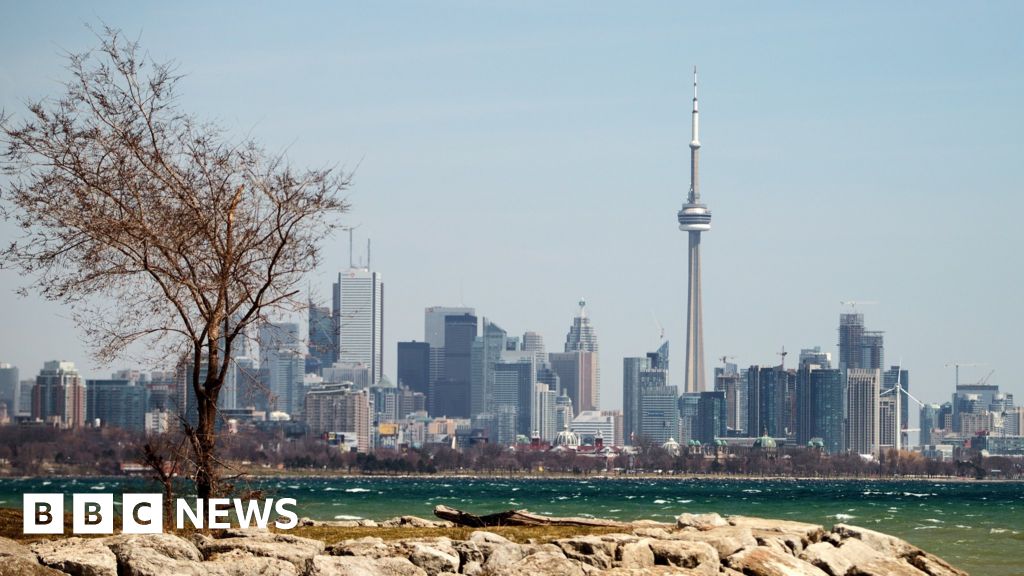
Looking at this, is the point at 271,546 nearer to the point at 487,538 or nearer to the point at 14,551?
the point at 487,538

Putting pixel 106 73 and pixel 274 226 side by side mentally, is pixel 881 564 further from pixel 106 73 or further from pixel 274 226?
pixel 106 73

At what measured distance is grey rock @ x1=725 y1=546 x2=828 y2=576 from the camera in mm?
25878

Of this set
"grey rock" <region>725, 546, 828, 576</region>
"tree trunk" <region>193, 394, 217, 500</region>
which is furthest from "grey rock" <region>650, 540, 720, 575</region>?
"tree trunk" <region>193, 394, 217, 500</region>

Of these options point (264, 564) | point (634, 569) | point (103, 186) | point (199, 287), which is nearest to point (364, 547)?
point (264, 564)

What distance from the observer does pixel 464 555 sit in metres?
24.4

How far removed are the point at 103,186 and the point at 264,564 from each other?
8280 millimetres

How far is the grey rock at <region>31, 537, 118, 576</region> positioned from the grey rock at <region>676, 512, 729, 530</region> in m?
11.6

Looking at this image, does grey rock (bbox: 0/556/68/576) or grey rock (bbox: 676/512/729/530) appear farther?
grey rock (bbox: 676/512/729/530)

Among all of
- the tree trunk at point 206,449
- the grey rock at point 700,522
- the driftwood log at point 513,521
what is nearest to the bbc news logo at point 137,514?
the tree trunk at point 206,449

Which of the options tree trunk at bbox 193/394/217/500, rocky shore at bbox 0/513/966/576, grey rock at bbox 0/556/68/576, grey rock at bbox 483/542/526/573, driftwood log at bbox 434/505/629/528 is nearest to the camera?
grey rock at bbox 0/556/68/576

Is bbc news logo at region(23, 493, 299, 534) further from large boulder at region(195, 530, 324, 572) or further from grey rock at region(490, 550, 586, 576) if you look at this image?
grey rock at region(490, 550, 586, 576)

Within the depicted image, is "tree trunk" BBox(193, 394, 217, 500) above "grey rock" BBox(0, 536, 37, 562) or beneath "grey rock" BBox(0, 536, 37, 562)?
above

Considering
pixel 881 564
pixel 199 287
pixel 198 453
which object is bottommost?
pixel 881 564

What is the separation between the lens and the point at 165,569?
21.7 metres
